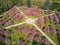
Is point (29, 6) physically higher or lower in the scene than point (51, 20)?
higher

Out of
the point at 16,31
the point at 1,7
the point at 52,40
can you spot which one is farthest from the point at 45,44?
the point at 1,7

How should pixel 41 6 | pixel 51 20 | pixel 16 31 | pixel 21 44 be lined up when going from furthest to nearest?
pixel 41 6 → pixel 51 20 → pixel 16 31 → pixel 21 44

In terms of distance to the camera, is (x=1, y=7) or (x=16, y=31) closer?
(x=16, y=31)

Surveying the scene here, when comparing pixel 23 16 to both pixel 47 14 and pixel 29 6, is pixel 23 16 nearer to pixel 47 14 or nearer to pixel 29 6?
pixel 29 6

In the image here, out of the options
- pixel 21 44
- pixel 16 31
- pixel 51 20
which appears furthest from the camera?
pixel 51 20

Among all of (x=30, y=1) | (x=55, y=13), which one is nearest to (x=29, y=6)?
(x=30, y=1)

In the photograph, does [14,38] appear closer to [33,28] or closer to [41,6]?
[33,28]

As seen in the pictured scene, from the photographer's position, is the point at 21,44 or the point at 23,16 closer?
the point at 21,44

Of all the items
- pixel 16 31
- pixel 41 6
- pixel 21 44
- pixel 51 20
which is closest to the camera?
pixel 21 44

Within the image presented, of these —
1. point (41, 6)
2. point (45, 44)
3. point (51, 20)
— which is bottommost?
point (45, 44)
